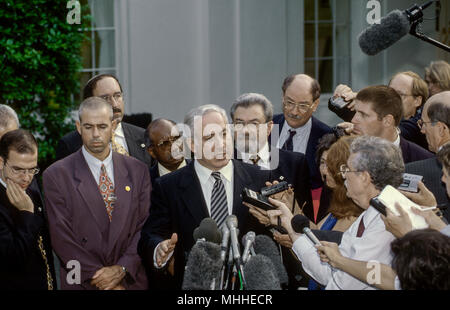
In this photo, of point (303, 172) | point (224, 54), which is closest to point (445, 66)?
point (303, 172)

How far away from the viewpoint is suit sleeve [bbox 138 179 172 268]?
3.69m

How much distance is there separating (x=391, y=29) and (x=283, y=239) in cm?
145

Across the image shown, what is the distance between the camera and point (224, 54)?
8711 mm

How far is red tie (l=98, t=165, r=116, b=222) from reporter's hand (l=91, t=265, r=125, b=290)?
318mm

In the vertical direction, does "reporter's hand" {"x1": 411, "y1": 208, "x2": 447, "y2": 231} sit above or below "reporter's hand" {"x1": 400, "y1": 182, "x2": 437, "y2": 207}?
below

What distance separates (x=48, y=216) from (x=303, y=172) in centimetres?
170

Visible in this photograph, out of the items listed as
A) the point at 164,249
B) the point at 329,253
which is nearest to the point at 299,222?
the point at 329,253

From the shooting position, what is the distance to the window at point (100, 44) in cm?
914

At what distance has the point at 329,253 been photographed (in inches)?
119

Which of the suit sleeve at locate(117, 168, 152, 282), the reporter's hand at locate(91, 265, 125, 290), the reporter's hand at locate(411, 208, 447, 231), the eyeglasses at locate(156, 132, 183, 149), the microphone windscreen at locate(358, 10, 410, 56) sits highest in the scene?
the microphone windscreen at locate(358, 10, 410, 56)

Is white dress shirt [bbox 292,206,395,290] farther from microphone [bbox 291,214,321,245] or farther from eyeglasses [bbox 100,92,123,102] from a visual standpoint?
eyeglasses [bbox 100,92,123,102]

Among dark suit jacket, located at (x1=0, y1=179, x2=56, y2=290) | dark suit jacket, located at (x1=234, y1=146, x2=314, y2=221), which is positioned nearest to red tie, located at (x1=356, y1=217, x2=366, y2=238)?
dark suit jacket, located at (x1=234, y1=146, x2=314, y2=221)

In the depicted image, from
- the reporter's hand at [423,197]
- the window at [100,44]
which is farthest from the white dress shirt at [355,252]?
the window at [100,44]

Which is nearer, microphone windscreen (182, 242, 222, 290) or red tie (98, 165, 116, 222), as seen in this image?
microphone windscreen (182, 242, 222, 290)
